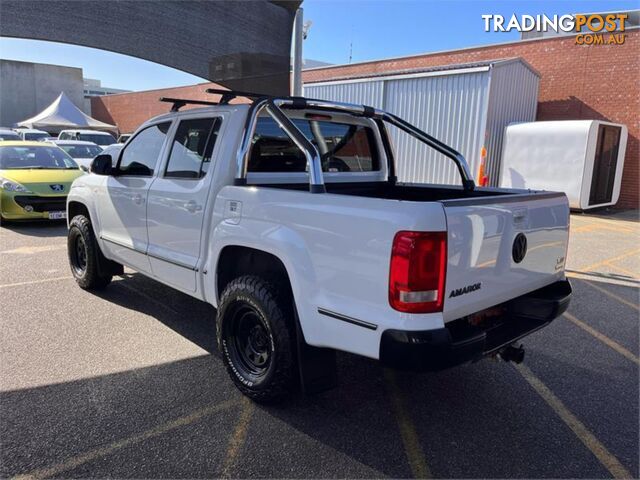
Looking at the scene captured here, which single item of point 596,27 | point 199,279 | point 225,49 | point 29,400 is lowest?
point 29,400

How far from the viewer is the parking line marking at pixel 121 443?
2518mm

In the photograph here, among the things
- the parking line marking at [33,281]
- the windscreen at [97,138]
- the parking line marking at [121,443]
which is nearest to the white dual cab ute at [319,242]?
the parking line marking at [121,443]

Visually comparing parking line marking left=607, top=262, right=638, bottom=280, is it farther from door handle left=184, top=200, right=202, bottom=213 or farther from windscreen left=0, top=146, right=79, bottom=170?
windscreen left=0, top=146, right=79, bottom=170

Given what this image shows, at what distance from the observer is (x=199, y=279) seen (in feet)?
12.1

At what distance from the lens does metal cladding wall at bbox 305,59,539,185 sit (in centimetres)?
1251

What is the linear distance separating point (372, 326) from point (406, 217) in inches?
22.9

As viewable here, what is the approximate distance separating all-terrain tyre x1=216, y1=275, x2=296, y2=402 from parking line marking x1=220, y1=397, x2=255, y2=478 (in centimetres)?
8

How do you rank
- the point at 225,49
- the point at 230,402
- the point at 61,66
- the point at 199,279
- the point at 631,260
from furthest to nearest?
the point at 61,66 → the point at 631,260 → the point at 225,49 → the point at 199,279 → the point at 230,402

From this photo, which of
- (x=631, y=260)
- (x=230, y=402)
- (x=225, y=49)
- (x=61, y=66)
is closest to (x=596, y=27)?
(x=631, y=260)

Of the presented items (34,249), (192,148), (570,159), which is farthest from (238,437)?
(570,159)

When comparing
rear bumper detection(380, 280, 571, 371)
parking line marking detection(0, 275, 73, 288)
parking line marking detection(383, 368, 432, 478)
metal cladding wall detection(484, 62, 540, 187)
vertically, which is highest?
metal cladding wall detection(484, 62, 540, 187)

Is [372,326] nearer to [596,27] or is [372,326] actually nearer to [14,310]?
[14,310]

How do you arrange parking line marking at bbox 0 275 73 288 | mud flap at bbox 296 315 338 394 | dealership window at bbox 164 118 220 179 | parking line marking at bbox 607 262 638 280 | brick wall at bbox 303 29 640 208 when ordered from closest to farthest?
mud flap at bbox 296 315 338 394 < dealership window at bbox 164 118 220 179 < parking line marking at bbox 0 275 73 288 < parking line marking at bbox 607 262 638 280 < brick wall at bbox 303 29 640 208

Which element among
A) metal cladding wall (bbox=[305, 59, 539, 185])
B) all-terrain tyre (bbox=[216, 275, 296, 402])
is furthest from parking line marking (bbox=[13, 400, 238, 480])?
metal cladding wall (bbox=[305, 59, 539, 185])
